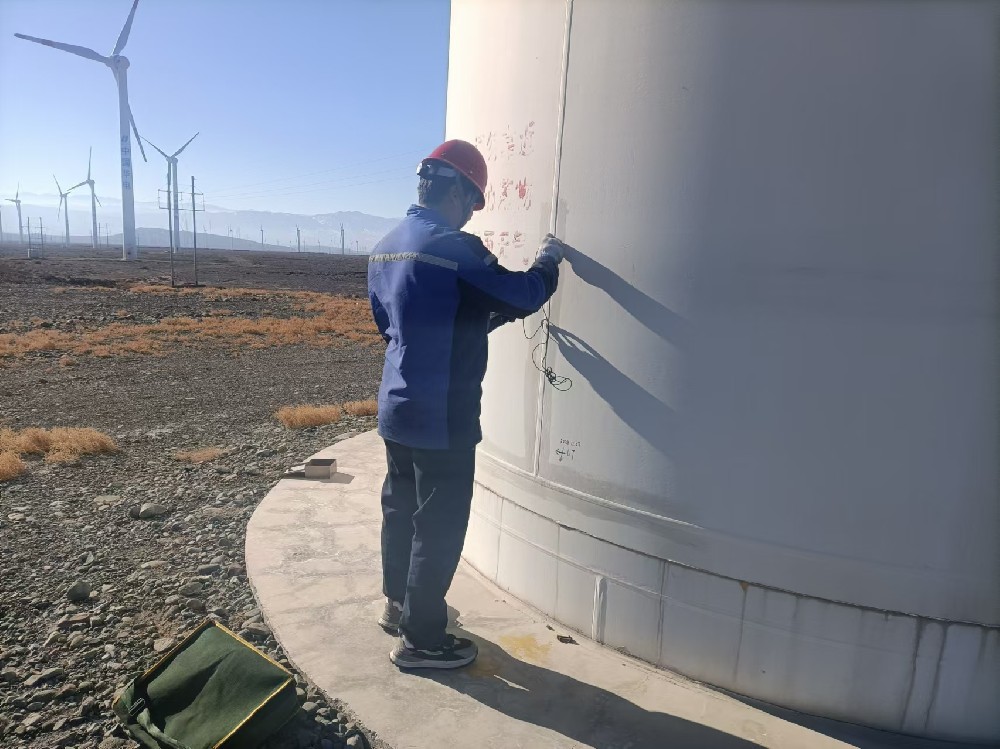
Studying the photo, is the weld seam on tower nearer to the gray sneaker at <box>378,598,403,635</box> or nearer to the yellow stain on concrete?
the yellow stain on concrete

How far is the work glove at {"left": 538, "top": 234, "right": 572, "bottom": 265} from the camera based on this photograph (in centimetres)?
307

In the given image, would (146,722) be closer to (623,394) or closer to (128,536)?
(623,394)

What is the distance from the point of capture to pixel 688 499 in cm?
291

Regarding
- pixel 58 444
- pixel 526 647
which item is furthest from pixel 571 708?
pixel 58 444

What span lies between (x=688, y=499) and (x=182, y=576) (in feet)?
10.6

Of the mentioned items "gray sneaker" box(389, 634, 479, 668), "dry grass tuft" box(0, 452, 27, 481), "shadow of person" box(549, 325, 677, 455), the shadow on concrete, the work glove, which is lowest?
"dry grass tuft" box(0, 452, 27, 481)

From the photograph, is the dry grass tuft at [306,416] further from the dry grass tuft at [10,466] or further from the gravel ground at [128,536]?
the dry grass tuft at [10,466]

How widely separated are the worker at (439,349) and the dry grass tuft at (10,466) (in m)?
5.17

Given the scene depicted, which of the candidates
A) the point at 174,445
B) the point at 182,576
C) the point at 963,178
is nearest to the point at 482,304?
the point at 963,178

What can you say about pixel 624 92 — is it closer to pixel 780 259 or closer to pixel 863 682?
pixel 780 259

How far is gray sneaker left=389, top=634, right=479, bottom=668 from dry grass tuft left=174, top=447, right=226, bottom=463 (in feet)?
15.9

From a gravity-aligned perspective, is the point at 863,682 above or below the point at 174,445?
above

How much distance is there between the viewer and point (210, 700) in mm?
2754

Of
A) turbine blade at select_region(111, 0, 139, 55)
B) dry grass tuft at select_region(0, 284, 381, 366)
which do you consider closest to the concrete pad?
dry grass tuft at select_region(0, 284, 381, 366)
